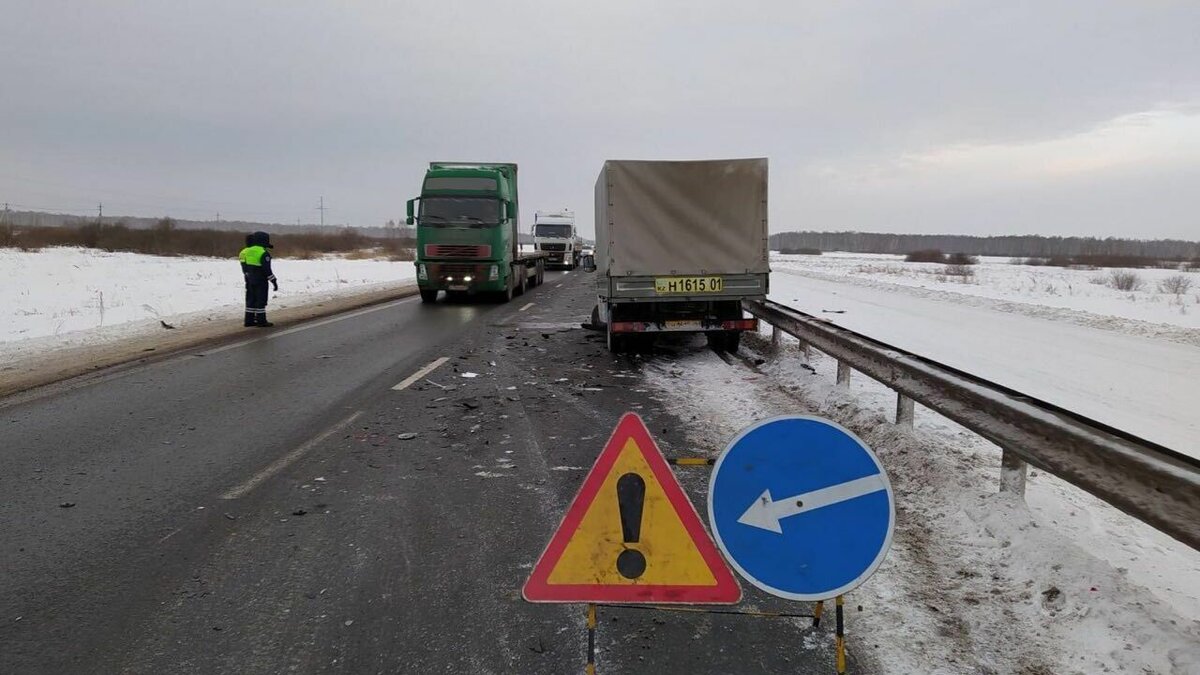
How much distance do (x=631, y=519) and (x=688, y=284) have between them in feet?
24.7

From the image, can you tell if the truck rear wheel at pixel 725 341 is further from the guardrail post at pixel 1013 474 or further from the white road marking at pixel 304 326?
the white road marking at pixel 304 326

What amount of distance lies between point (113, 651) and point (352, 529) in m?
1.38

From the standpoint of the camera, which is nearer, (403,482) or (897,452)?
(403,482)

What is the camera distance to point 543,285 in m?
28.4

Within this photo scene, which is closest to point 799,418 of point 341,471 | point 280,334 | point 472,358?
point 341,471

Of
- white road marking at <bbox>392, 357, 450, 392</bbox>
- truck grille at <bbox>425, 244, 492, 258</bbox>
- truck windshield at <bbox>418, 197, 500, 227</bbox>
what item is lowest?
white road marking at <bbox>392, 357, 450, 392</bbox>

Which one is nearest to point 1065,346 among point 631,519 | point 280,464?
point 631,519

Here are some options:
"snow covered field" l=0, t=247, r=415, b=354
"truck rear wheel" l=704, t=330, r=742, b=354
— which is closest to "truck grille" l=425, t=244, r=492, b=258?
"snow covered field" l=0, t=247, r=415, b=354

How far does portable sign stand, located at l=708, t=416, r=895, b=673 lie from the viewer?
8.07 ft

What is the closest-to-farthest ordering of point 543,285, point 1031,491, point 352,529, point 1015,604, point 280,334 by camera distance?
point 1015,604
point 352,529
point 1031,491
point 280,334
point 543,285

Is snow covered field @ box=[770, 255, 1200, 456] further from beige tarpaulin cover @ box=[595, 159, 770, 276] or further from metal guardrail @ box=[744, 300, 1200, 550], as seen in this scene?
beige tarpaulin cover @ box=[595, 159, 770, 276]

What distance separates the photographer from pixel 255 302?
13398 mm

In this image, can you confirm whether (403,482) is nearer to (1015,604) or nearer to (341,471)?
(341,471)

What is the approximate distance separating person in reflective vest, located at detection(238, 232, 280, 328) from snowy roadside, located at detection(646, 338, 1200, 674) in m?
12.2
